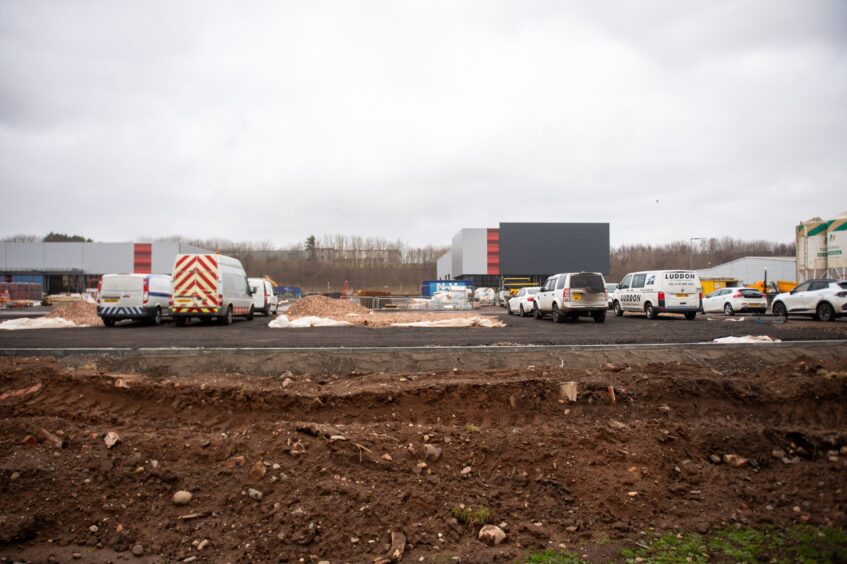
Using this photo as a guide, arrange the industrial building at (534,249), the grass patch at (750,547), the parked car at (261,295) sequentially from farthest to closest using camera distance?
the industrial building at (534,249)
the parked car at (261,295)
the grass patch at (750,547)

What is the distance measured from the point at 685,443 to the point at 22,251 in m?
76.4

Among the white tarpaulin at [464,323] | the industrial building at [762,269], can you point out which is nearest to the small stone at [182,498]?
the white tarpaulin at [464,323]

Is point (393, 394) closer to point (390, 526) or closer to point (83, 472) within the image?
point (390, 526)

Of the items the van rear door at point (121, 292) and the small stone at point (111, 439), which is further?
the van rear door at point (121, 292)

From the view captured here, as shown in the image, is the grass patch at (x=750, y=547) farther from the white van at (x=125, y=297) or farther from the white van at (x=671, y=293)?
the white van at (x=125, y=297)

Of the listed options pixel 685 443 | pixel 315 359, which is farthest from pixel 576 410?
pixel 315 359

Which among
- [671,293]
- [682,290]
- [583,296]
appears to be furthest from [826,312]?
[583,296]

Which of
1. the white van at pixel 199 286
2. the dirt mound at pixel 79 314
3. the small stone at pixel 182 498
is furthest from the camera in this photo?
the dirt mound at pixel 79 314

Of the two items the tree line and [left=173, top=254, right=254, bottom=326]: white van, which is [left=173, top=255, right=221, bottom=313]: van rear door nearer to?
[left=173, top=254, right=254, bottom=326]: white van

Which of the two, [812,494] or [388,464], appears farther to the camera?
[388,464]

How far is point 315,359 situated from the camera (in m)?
8.59

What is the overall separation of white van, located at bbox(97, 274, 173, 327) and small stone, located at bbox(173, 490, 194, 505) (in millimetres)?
16606

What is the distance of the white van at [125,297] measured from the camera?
18.9 metres

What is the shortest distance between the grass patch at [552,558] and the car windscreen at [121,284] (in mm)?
19806
